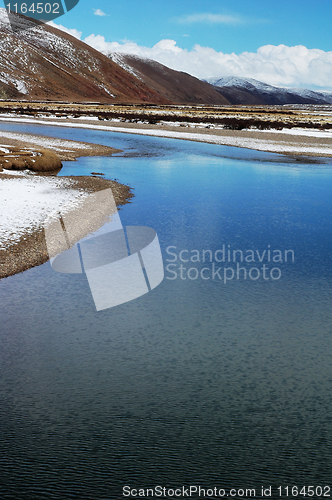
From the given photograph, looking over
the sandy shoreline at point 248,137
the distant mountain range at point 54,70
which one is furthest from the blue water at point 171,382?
the distant mountain range at point 54,70

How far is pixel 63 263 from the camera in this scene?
31.5 ft

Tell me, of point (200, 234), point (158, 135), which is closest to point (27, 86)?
point (158, 135)

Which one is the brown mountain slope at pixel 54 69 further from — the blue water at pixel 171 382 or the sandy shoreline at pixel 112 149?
the blue water at pixel 171 382

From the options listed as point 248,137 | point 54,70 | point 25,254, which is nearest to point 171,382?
point 25,254

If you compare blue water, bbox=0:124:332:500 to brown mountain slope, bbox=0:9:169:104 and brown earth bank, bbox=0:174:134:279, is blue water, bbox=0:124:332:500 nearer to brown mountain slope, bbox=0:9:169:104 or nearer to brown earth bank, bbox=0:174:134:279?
brown earth bank, bbox=0:174:134:279

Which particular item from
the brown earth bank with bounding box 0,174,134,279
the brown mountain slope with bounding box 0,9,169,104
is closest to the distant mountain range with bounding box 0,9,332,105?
the brown mountain slope with bounding box 0,9,169,104

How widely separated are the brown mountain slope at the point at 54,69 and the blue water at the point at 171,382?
415 ft

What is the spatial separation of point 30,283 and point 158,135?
33.8m

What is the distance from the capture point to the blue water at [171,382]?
4.30m

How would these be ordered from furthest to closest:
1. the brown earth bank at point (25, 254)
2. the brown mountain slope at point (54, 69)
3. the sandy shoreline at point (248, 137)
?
the brown mountain slope at point (54, 69)
the sandy shoreline at point (248, 137)
the brown earth bank at point (25, 254)

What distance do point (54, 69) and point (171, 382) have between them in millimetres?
163362

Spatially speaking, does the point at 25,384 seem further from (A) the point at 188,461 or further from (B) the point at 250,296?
(B) the point at 250,296

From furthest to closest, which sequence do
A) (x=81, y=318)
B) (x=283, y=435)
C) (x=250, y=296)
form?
(x=250, y=296) < (x=81, y=318) < (x=283, y=435)

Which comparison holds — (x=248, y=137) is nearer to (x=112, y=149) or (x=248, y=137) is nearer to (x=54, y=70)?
(x=112, y=149)
